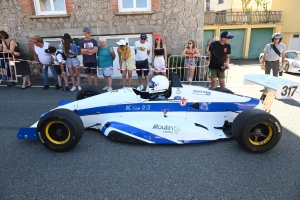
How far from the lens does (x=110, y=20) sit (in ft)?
28.2

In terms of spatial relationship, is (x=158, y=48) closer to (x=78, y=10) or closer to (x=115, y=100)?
(x=115, y=100)

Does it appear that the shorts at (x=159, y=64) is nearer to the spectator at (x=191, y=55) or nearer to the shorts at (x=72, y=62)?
the spectator at (x=191, y=55)

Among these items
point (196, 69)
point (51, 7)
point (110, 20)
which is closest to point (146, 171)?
point (196, 69)

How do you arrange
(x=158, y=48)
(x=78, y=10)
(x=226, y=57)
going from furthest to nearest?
(x=78, y=10) < (x=158, y=48) < (x=226, y=57)

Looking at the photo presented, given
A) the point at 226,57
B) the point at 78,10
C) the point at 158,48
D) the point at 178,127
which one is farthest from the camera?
the point at 78,10

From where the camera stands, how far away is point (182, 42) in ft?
28.7

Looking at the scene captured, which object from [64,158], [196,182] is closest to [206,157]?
[196,182]

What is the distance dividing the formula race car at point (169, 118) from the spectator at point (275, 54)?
256 cm

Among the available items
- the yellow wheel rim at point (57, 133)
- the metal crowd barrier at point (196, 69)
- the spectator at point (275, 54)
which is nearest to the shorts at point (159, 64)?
the metal crowd barrier at point (196, 69)

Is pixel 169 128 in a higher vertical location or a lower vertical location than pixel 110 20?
lower

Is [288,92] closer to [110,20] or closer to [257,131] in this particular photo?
[257,131]

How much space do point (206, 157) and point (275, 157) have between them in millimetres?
1043

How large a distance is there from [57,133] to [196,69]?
5.66m

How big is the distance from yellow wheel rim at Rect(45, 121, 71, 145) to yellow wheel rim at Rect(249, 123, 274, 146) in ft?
9.59
